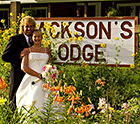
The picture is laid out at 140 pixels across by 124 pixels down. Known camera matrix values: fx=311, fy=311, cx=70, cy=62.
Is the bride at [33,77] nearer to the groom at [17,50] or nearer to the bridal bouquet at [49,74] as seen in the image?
the groom at [17,50]

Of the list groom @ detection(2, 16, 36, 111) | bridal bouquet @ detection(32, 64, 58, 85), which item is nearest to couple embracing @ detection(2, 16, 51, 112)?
groom @ detection(2, 16, 36, 111)

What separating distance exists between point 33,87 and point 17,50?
53 cm

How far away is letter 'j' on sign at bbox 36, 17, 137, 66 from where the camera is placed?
13.6ft

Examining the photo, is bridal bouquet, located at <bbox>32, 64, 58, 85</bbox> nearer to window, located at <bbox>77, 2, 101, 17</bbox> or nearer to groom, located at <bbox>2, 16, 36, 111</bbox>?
groom, located at <bbox>2, 16, 36, 111</bbox>

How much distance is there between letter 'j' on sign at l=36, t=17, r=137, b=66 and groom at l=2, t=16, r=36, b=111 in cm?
34

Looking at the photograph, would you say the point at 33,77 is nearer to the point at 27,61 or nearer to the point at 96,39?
the point at 27,61

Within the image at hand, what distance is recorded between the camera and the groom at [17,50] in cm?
399

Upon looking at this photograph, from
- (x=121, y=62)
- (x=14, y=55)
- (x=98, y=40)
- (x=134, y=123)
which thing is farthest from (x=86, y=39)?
(x=134, y=123)

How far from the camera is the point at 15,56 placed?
157 inches

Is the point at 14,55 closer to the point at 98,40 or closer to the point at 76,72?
the point at 98,40

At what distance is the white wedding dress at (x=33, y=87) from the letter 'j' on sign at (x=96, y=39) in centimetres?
47

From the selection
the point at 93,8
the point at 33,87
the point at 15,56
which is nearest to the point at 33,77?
the point at 33,87

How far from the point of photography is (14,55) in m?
3.98

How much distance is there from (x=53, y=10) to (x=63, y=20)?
11130 millimetres
